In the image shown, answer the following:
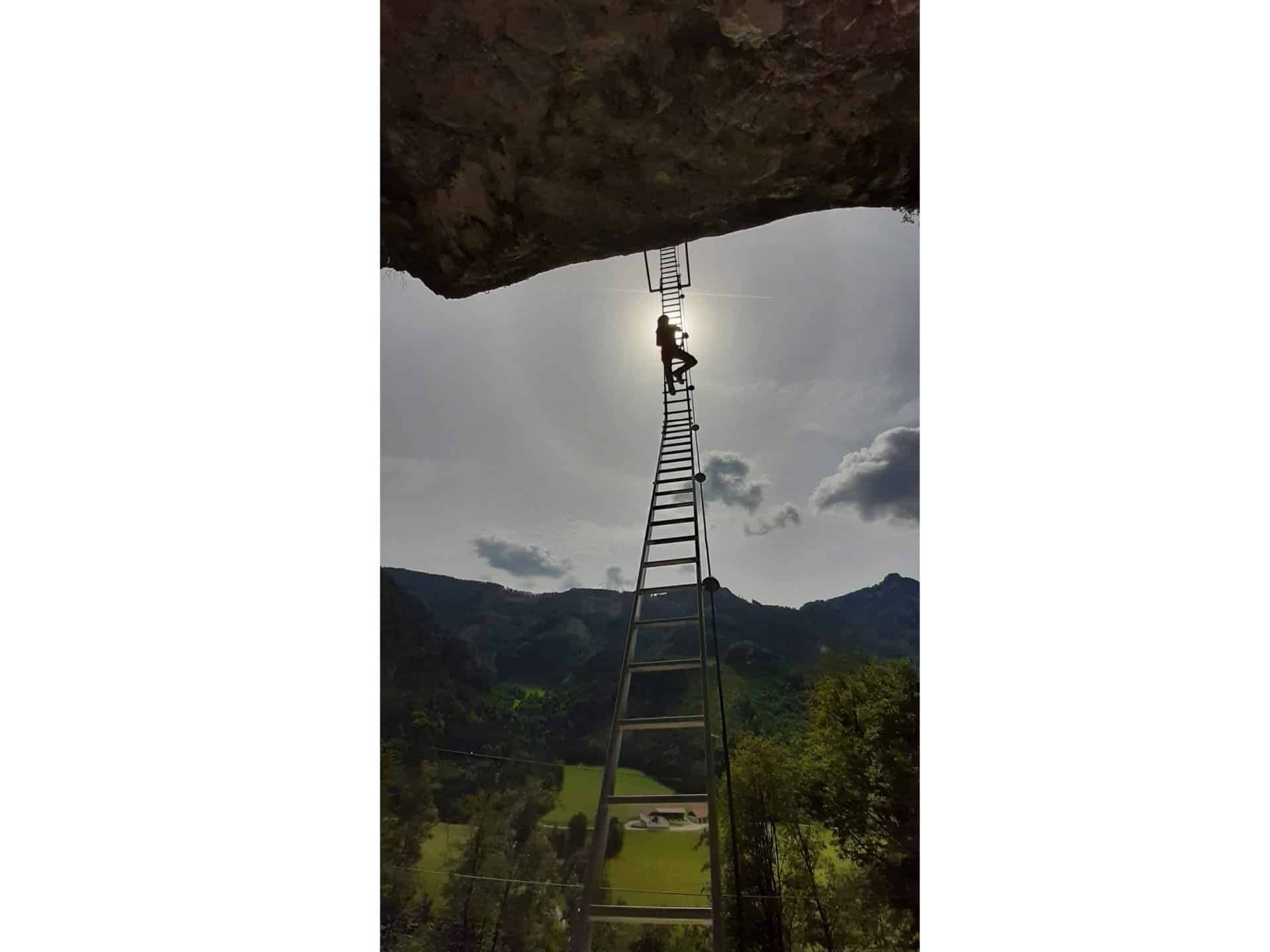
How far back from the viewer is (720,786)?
1612 millimetres

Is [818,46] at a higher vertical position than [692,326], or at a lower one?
higher

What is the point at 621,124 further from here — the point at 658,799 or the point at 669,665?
the point at 658,799

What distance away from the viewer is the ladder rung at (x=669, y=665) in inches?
67.4

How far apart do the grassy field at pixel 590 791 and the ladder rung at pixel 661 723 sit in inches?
3.9

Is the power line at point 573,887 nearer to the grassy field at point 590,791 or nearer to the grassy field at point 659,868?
the grassy field at point 659,868

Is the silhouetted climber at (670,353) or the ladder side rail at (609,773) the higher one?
the silhouetted climber at (670,353)

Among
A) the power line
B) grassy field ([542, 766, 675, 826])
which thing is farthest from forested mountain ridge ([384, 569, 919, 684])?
the power line

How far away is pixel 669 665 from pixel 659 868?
0.46 meters

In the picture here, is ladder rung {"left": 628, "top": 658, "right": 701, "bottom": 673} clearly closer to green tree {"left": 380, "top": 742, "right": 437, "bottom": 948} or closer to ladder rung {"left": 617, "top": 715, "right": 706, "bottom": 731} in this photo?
ladder rung {"left": 617, "top": 715, "right": 706, "bottom": 731}

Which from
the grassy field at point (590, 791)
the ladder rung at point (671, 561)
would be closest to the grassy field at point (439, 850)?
the grassy field at point (590, 791)

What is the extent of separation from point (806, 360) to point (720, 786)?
41.1 inches

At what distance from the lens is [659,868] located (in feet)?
5.24

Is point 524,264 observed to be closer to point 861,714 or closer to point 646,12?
point 646,12
